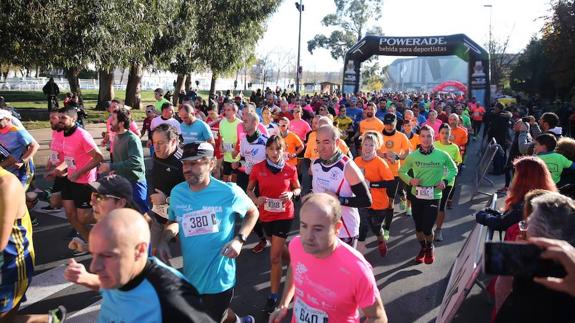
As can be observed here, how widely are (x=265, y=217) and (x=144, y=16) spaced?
15.5 m

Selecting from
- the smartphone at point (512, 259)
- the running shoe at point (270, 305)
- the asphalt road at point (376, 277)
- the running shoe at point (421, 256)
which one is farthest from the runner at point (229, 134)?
the smartphone at point (512, 259)

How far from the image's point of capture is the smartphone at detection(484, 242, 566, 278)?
1.58 meters

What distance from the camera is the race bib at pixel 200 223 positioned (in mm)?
3219

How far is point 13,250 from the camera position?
2959 millimetres

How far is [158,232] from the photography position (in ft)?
11.3

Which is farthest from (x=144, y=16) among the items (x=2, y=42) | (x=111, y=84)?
(x=111, y=84)

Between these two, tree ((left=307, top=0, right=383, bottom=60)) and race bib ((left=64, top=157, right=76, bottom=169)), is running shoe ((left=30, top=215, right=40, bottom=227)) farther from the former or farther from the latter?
tree ((left=307, top=0, right=383, bottom=60))

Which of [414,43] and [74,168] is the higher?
[414,43]

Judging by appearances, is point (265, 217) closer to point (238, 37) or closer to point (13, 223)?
point (13, 223)

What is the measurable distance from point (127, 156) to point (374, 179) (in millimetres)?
3049

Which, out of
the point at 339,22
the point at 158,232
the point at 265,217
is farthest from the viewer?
the point at 339,22

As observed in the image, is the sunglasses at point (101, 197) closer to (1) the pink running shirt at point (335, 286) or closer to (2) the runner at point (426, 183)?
(1) the pink running shirt at point (335, 286)

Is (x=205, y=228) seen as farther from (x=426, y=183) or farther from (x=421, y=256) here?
(x=421, y=256)

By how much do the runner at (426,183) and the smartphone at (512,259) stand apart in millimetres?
4295
